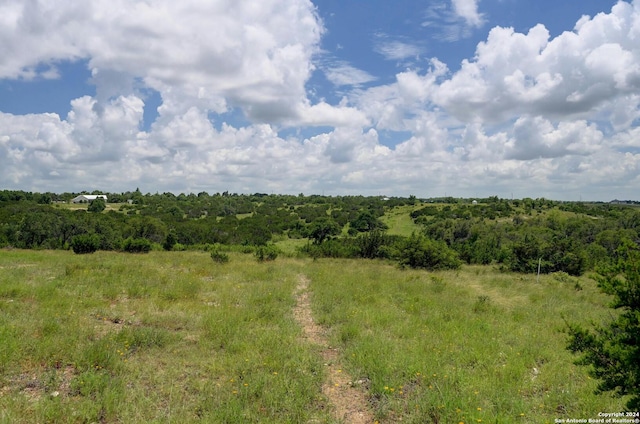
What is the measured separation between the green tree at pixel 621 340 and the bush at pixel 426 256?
24473 millimetres

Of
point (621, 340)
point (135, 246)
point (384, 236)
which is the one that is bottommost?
point (135, 246)

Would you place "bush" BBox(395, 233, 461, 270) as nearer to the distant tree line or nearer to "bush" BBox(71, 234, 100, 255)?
the distant tree line

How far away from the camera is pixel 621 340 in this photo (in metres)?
4.09

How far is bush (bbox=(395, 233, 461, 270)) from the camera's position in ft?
93.4

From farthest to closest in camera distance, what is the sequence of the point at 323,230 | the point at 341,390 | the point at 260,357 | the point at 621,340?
1. the point at 323,230
2. the point at 260,357
3. the point at 341,390
4. the point at 621,340

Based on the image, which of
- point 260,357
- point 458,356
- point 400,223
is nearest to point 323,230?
point 400,223

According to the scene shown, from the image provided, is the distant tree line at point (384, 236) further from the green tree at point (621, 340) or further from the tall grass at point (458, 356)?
the tall grass at point (458, 356)

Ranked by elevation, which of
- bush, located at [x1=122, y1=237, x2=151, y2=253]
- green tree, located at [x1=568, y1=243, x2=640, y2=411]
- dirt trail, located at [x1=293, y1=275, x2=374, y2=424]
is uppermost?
green tree, located at [x1=568, y1=243, x2=640, y2=411]

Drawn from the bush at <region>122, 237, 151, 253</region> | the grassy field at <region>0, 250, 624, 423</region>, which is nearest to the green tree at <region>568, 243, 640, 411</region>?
the grassy field at <region>0, 250, 624, 423</region>

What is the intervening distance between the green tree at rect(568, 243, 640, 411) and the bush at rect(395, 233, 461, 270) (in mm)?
24473

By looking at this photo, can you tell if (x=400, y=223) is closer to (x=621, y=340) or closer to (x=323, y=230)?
(x=323, y=230)

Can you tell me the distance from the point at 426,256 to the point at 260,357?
914 inches

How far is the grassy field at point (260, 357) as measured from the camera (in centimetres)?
543

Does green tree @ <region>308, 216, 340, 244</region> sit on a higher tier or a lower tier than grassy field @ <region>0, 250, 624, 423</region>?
lower
